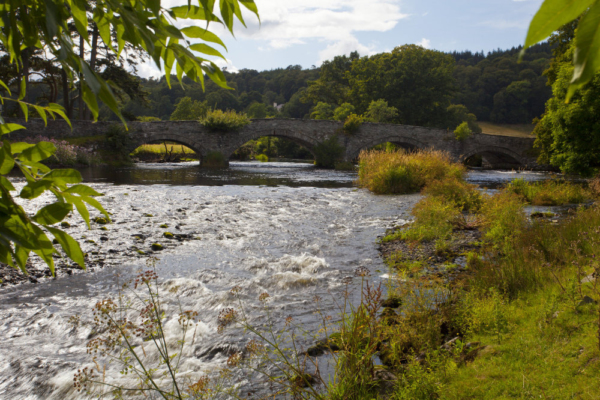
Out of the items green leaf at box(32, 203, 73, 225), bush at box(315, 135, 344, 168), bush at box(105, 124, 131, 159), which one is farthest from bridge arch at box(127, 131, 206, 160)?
green leaf at box(32, 203, 73, 225)

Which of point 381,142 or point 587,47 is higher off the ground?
point 587,47

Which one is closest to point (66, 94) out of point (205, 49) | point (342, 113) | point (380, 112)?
point (342, 113)

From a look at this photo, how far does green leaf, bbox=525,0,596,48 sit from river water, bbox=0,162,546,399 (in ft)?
10.9

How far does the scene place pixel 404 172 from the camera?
14.7 meters

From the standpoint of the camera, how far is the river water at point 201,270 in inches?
137

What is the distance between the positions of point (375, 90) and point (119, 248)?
47.9m

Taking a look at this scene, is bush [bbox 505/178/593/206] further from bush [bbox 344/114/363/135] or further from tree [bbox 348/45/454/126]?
tree [bbox 348/45/454/126]

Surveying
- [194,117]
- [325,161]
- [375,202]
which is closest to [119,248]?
[375,202]

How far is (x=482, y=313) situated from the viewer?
3709 millimetres

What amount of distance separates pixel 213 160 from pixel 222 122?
2886 millimetres

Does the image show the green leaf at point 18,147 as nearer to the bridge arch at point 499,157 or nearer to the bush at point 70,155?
the bush at point 70,155

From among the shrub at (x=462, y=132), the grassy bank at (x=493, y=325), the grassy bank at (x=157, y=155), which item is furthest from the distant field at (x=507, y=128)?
the grassy bank at (x=493, y=325)

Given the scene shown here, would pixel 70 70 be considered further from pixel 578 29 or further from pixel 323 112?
pixel 323 112

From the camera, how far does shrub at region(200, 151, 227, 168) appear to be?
96.7 feet
